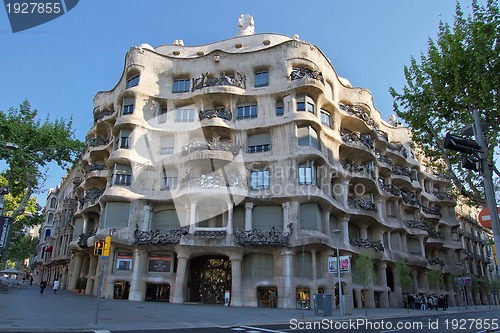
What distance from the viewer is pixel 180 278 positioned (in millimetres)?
30969

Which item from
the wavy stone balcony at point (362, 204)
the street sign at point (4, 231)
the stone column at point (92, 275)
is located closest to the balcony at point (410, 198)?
the wavy stone balcony at point (362, 204)

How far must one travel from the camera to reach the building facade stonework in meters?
31.1

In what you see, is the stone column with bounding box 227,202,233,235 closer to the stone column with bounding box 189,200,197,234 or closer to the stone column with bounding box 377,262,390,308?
the stone column with bounding box 189,200,197,234

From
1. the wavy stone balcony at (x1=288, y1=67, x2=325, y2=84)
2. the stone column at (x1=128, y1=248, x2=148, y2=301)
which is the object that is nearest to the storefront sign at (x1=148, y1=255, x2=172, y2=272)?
the stone column at (x1=128, y1=248, x2=148, y2=301)

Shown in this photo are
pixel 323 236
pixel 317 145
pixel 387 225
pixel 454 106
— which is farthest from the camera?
pixel 387 225

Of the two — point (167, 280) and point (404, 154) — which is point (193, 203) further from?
point (404, 154)

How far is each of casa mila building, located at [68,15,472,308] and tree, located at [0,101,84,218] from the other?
4.83 m

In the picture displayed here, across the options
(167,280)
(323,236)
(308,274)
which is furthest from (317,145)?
(167,280)

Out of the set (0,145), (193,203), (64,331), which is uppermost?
(0,145)

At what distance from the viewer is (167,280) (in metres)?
32.2

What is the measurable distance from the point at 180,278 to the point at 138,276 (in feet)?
13.2

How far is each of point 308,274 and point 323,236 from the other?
3470mm

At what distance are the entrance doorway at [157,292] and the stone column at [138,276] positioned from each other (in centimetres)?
105

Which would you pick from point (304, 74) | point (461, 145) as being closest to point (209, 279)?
point (304, 74)
